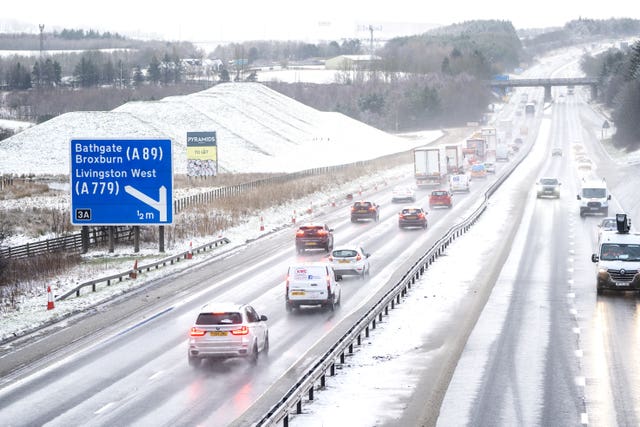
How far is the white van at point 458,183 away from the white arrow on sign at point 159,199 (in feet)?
146

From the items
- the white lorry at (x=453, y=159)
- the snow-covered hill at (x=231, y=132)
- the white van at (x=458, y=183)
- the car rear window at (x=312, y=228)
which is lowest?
the car rear window at (x=312, y=228)

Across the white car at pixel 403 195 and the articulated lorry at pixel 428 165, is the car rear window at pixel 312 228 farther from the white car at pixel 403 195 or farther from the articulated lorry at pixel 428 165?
the articulated lorry at pixel 428 165

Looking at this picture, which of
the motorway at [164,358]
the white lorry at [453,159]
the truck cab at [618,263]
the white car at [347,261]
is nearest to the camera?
the motorway at [164,358]

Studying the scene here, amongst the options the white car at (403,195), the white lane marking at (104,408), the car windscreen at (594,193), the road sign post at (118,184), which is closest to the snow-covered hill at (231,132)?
the white car at (403,195)

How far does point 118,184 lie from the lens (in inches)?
1889

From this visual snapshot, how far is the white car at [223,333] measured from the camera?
83.8ft

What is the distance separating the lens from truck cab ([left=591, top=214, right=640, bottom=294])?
3631 centimetres

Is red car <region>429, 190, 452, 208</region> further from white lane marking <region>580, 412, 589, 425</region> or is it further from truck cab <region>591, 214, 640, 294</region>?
white lane marking <region>580, 412, 589, 425</region>

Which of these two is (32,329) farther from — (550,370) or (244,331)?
(550,370)

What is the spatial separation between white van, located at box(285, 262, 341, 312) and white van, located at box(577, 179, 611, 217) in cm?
3661

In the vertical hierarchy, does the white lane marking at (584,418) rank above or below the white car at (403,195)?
below

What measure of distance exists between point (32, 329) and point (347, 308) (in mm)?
9907

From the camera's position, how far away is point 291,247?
54.5 metres

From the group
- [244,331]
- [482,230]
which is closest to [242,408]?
[244,331]
